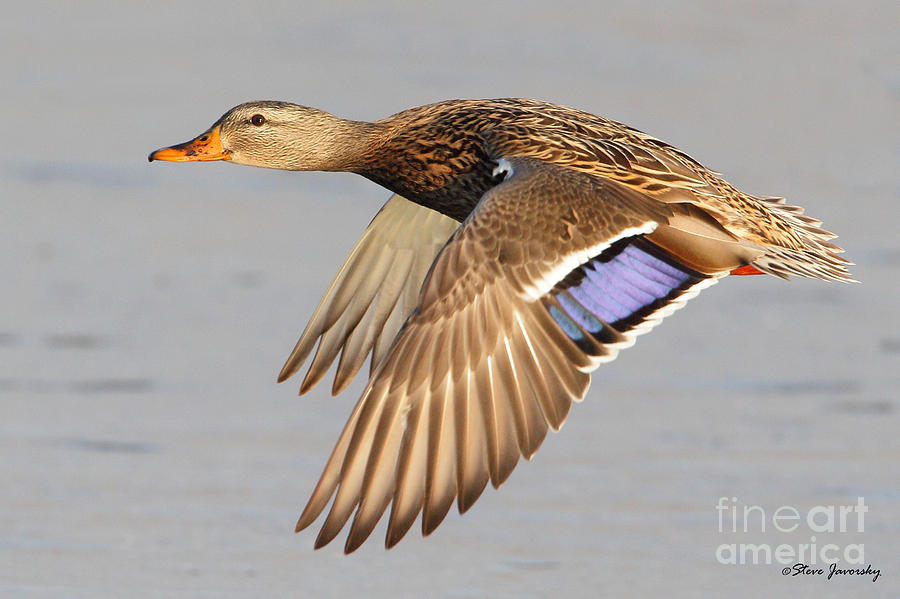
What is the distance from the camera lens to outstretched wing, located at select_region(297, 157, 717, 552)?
5637mm

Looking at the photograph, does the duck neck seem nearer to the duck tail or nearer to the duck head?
the duck head

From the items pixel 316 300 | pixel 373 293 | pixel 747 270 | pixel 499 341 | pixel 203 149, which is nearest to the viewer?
A: pixel 499 341

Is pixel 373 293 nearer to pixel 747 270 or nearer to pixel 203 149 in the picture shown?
pixel 203 149

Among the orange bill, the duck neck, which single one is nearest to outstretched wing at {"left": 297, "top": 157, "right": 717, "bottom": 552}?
the duck neck

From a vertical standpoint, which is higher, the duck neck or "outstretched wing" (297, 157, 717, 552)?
the duck neck

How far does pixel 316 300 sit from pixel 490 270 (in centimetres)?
336

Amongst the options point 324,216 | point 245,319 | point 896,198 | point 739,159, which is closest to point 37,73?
point 324,216

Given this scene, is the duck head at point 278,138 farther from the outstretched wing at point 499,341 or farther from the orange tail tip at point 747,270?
the orange tail tip at point 747,270

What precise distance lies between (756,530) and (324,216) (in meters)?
4.15
